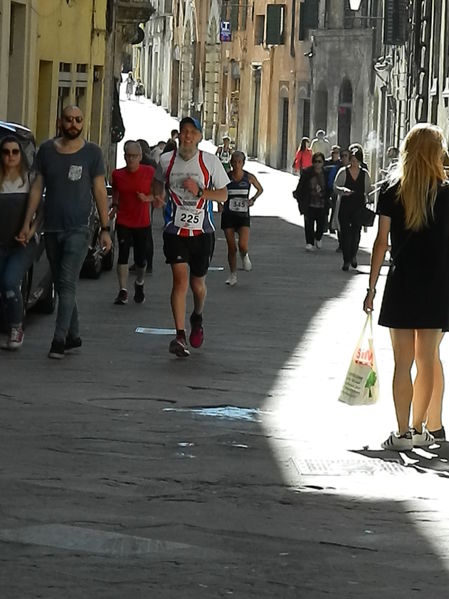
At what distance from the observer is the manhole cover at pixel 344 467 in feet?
29.2

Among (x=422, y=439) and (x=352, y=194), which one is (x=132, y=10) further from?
(x=422, y=439)

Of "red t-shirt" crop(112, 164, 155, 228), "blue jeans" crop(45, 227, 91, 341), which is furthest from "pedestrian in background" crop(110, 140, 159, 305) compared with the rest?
"blue jeans" crop(45, 227, 91, 341)

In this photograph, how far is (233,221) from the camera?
2178 cm

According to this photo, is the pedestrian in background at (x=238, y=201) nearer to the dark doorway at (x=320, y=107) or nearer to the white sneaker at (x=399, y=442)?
the white sneaker at (x=399, y=442)

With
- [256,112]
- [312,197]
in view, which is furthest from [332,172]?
[256,112]

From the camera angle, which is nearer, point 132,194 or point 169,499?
A: point 169,499

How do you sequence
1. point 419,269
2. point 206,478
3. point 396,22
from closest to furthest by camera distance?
point 206,478 → point 419,269 → point 396,22

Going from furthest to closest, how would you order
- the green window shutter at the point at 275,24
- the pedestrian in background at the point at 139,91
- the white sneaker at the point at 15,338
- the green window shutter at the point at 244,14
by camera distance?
1. the pedestrian in background at the point at 139,91
2. the green window shutter at the point at 244,14
3. the green window shutter at the point at 275,24
4. the white sneaker at the point at 15,338

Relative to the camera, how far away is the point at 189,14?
87.1 m

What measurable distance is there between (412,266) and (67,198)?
160 inches

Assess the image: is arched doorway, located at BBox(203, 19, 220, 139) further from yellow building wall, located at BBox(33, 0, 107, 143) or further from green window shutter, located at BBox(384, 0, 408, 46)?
yellow building wall, located at BBox(33, 0, 107, 143)

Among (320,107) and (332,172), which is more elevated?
(320,107)

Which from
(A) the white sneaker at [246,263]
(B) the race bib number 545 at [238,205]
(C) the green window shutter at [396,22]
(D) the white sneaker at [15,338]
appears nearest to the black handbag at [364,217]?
(A) the white sneaker at [246,263]

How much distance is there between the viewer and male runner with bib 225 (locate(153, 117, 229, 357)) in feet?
44.5
